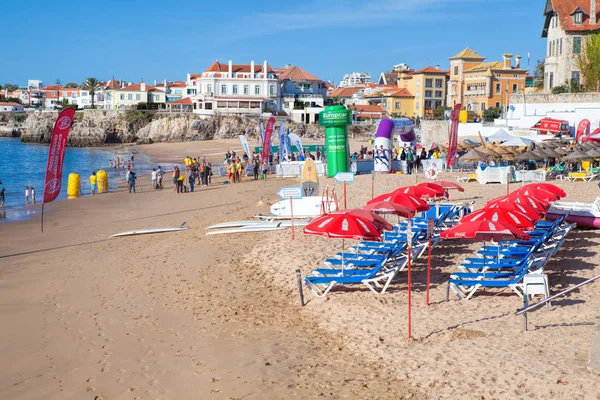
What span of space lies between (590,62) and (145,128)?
192 ft

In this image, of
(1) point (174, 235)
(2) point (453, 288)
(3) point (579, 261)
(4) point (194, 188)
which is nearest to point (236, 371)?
(2) point (453, 288)

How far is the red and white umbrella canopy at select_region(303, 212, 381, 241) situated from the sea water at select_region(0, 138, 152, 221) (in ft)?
55.9

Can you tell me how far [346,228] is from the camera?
1158cm

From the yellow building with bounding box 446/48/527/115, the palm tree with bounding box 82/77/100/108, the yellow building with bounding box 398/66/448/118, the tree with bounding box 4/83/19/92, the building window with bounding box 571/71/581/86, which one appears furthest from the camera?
the tree with bounding box 4/83/19/92

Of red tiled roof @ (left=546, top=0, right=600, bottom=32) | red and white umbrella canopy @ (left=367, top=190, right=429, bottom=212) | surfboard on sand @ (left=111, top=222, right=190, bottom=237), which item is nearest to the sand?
red and white umbrella canopy @ (left=367, top=190, right=429, bottom=212)

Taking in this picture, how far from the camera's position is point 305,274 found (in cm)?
1329

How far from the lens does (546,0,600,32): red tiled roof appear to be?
48688 millimetres

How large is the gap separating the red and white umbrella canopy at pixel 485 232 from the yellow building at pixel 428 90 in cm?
7872

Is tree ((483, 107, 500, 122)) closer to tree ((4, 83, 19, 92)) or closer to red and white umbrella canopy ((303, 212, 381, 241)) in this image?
red and white umbrella canopy ((303, 212, 381, 241))

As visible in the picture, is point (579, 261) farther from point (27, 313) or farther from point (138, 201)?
point (138, 201)

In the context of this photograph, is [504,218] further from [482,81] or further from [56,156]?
[482,81]

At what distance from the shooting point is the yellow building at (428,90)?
8919 cm

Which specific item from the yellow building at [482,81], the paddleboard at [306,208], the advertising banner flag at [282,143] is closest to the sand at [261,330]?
the paddleboard at [306,208]

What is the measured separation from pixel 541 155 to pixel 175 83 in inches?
3771
